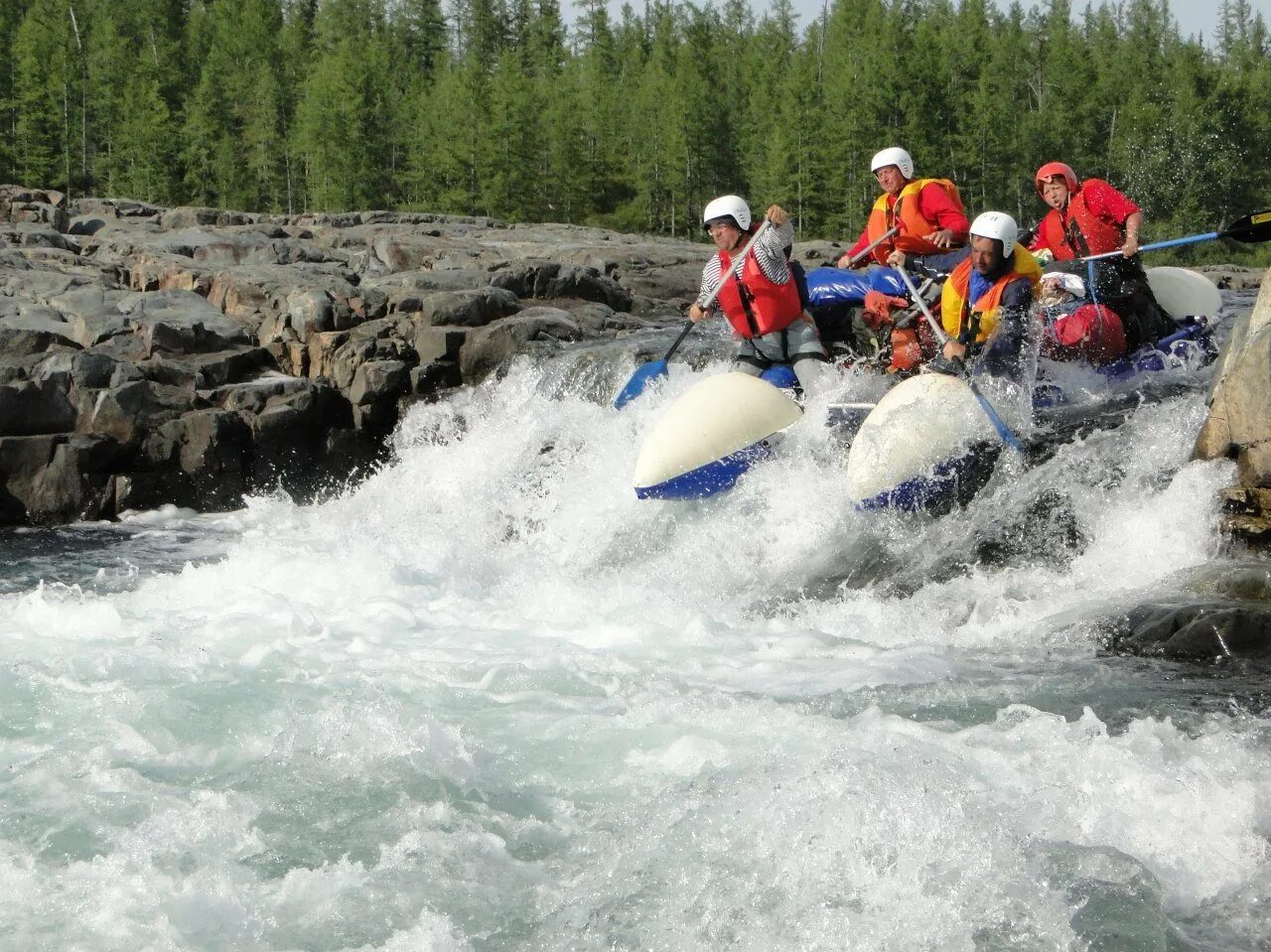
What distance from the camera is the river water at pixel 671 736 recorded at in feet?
12.7

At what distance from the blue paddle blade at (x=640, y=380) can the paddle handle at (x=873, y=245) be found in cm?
169

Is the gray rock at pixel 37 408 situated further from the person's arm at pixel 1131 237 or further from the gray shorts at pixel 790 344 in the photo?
the person's arm at pixel 1131 237

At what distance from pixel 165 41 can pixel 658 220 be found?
24.2m

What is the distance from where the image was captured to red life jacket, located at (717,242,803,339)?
8695 mm

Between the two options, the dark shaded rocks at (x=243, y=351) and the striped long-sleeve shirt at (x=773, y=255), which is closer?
the striped long-sleeve shirt at (x=773, y=255)

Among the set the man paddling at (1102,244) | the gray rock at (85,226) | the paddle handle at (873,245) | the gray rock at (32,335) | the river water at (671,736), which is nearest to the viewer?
the river water at (671,736)

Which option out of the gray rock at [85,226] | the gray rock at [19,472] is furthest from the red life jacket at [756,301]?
the gray rock at [85,226]

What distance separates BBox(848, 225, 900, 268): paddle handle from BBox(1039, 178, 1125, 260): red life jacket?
1096mm

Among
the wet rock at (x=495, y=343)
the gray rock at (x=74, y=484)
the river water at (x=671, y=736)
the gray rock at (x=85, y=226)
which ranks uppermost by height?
the gray rock at (x=85, y=226)

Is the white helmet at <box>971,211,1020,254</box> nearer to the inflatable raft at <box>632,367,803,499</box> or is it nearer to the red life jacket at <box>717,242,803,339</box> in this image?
the red life jacket at <box>717,242,803,339</box>

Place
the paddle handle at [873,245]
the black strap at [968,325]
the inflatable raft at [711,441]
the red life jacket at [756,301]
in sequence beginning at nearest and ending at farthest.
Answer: the inflatable raft at [711,441] < the black strap at [968,325] < the red life jacket at [756,301] < the paddle handle at [873,245]

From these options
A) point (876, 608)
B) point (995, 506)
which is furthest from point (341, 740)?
point (995, 506)

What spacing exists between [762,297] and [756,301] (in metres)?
0.05

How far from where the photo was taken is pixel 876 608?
693 cm
